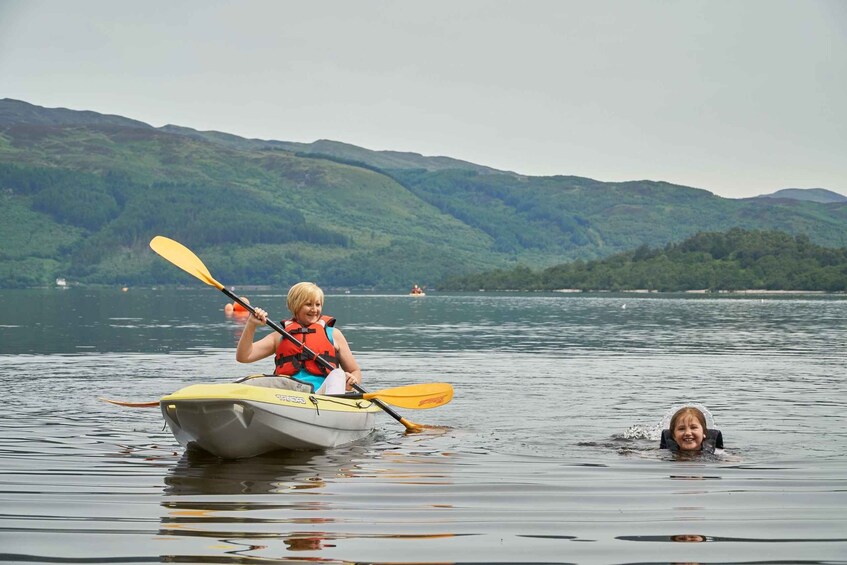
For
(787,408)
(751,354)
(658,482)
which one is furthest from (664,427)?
(751,354)

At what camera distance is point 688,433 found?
15.2 meters

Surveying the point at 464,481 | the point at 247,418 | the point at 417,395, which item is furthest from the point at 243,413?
the point at 417,395

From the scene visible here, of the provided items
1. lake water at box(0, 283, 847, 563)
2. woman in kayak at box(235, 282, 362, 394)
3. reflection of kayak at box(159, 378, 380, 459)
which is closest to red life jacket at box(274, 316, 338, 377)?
woman in kayak at box(235, 282, 362, 394)

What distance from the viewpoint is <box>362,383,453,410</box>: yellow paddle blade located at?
18000 mm

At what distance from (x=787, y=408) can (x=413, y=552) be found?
14716mm

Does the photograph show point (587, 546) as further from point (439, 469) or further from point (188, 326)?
point (188, 326)

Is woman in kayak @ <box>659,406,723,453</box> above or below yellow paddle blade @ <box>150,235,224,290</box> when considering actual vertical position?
below

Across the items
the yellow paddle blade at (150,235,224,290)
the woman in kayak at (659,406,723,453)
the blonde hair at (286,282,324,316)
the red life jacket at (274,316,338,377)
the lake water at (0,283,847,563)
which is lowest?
the lake water at (0,283,847,563)

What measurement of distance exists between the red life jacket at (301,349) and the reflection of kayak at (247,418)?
0.68 meters

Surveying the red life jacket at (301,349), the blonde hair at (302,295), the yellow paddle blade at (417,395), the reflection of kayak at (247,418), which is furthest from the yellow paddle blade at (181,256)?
the reflection of kayak at (247,418)

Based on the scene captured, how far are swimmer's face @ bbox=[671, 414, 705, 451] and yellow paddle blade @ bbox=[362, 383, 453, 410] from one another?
454cm

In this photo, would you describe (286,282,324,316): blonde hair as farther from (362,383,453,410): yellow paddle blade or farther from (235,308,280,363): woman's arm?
(362,383,453,410): yellow paddle blade

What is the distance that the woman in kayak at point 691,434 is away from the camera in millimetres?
15242

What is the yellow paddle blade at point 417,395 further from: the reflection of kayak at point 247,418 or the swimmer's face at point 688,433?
the swimmer's face at point 688,433
